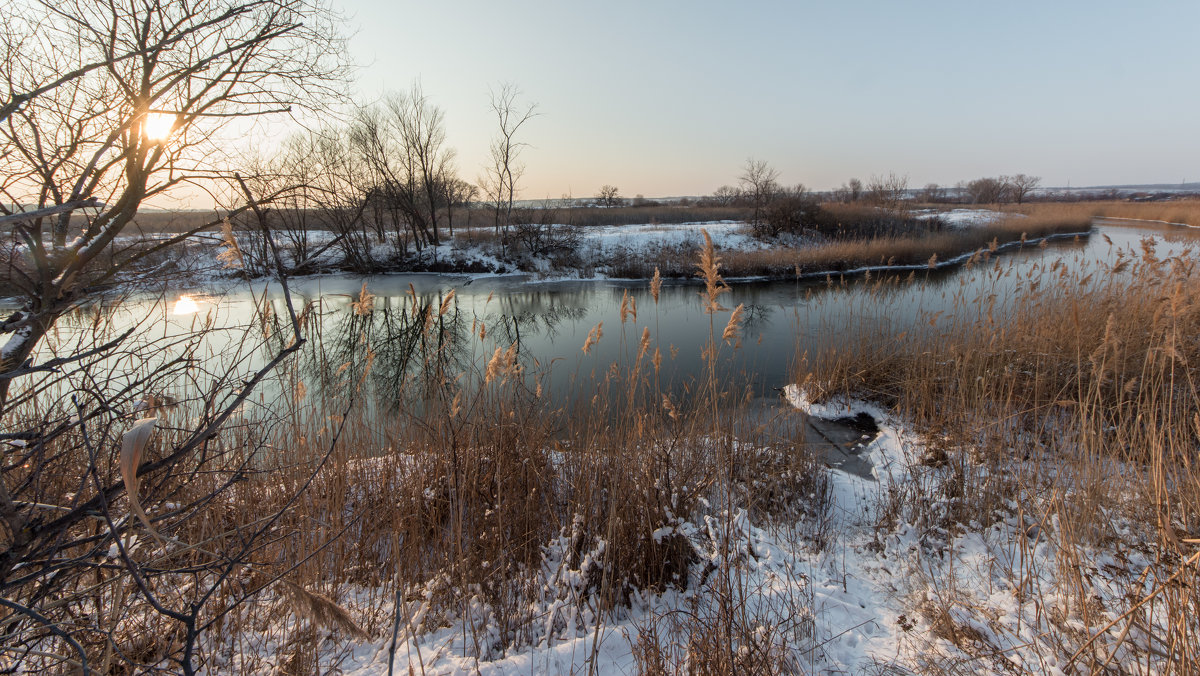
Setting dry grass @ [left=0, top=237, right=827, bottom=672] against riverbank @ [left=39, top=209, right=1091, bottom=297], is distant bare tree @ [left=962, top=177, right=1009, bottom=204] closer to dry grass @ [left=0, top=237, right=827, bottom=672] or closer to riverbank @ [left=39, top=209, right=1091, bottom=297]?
riverbank @ [left=39, top=209, right=1091, bottom=297]

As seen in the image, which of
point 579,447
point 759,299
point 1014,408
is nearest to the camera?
point 579,447

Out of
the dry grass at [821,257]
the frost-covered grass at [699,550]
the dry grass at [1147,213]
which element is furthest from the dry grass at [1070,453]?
the dry grass at [1147,213]

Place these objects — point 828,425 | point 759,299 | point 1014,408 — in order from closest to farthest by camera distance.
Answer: point 1014,408
point 828,425
point 759,299

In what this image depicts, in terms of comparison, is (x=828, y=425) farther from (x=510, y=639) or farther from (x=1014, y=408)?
(x=510, y=639)

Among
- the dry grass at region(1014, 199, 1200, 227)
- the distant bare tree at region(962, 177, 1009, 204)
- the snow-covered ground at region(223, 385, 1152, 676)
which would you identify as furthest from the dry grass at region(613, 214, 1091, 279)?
the distant bare tree at region(962, 177, 1009, 204)

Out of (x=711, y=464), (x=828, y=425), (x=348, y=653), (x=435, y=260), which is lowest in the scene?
(x=828, y=425)

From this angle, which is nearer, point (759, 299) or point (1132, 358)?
point (1132, 358)

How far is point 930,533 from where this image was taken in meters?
3.33

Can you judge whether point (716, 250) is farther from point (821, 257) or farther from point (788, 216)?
point (788, 216)

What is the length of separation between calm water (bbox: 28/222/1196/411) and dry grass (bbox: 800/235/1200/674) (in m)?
0.96

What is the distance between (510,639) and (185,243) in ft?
12.0

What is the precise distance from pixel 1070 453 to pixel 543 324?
939 cm

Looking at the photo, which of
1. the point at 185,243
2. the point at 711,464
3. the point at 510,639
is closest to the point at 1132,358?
the point at 711,464

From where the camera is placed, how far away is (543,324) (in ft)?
37.6
